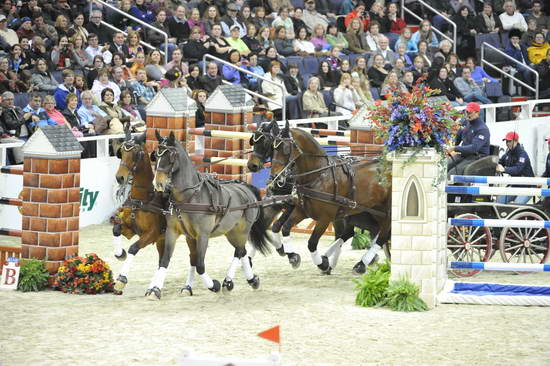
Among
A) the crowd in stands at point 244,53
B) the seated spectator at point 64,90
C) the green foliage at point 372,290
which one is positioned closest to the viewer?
the green foliage at point 372,290

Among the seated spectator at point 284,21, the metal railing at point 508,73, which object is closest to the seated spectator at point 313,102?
the seated spectator at point 284,21

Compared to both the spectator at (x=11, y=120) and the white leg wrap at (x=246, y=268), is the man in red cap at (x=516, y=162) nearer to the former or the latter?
the white leg wrap at (x=246, y=268)

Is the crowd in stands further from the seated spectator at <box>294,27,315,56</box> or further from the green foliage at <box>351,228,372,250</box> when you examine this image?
the green foliage at <box>351,228,372,250</box>

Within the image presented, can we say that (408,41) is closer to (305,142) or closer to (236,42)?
(236,42)

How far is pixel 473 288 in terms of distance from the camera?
12.6 m

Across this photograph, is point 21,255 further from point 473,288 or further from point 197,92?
point 197,92

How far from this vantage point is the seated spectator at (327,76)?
74.2 ft

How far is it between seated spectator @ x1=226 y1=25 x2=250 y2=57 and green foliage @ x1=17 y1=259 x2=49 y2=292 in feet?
34.6

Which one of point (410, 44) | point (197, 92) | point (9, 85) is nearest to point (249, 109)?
point (197, 92)

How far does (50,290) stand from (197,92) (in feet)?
23.5

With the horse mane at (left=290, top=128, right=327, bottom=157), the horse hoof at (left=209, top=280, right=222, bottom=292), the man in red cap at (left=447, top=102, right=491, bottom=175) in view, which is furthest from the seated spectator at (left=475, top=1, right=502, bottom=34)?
the horse hoof at (left=209, top=280, right=222, bottom=292)

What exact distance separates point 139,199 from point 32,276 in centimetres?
146

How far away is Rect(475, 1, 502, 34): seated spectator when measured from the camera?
1081 inches

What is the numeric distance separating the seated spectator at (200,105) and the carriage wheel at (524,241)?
6.37 meters
